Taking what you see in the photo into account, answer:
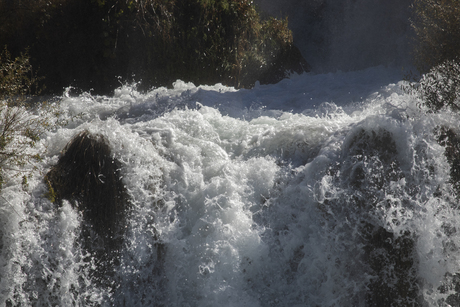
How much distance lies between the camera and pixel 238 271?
2.86m

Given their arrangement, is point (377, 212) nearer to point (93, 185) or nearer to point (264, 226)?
point (264, 226)

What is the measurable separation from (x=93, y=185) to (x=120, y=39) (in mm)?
4019

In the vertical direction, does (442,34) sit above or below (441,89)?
above

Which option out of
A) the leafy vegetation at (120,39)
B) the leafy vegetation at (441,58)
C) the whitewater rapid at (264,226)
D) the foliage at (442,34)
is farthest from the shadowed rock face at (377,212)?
the leafy vegetation at (120,39)

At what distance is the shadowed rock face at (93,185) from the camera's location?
9.71 feet

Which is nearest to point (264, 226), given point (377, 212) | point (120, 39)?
point (377, 212)

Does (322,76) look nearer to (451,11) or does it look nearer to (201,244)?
(451,11)

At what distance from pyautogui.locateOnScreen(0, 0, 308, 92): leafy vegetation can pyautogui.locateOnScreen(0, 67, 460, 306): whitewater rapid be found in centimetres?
316

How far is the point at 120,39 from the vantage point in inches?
245

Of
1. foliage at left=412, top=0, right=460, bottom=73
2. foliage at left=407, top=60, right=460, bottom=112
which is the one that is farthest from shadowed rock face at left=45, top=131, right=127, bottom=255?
foliage at left=412, top=0, right=460, bottom=73

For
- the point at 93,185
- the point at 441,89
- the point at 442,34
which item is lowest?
the point at 93,185

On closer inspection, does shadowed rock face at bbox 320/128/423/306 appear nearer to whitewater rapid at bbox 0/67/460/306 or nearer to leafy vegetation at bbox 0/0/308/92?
whitewater rapid at bbox 0/67/460/306

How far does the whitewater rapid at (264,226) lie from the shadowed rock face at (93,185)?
0.08 m

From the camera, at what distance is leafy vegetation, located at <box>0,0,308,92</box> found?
238 inches
